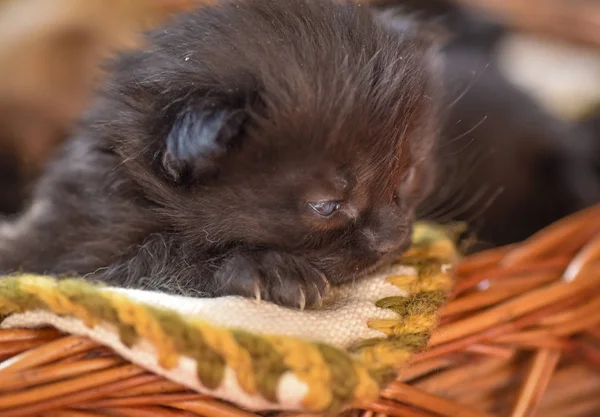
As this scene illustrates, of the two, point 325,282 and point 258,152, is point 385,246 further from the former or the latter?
point 258,152

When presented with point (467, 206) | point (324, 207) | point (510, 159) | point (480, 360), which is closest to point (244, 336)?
point (324, 207)

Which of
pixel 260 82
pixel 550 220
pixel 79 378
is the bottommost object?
pixel 79 378

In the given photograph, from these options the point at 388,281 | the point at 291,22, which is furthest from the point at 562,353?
the point at 291,22

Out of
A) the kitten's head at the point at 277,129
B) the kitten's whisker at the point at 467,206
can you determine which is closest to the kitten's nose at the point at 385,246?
the kitten's head at the point at 277,129

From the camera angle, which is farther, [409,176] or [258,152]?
[409,176]

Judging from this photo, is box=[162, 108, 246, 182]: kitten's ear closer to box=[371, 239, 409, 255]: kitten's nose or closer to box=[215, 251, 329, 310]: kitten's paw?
box=[215, 251, 329, 310]: kitten's paw

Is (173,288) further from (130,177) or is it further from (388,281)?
(388,281)
